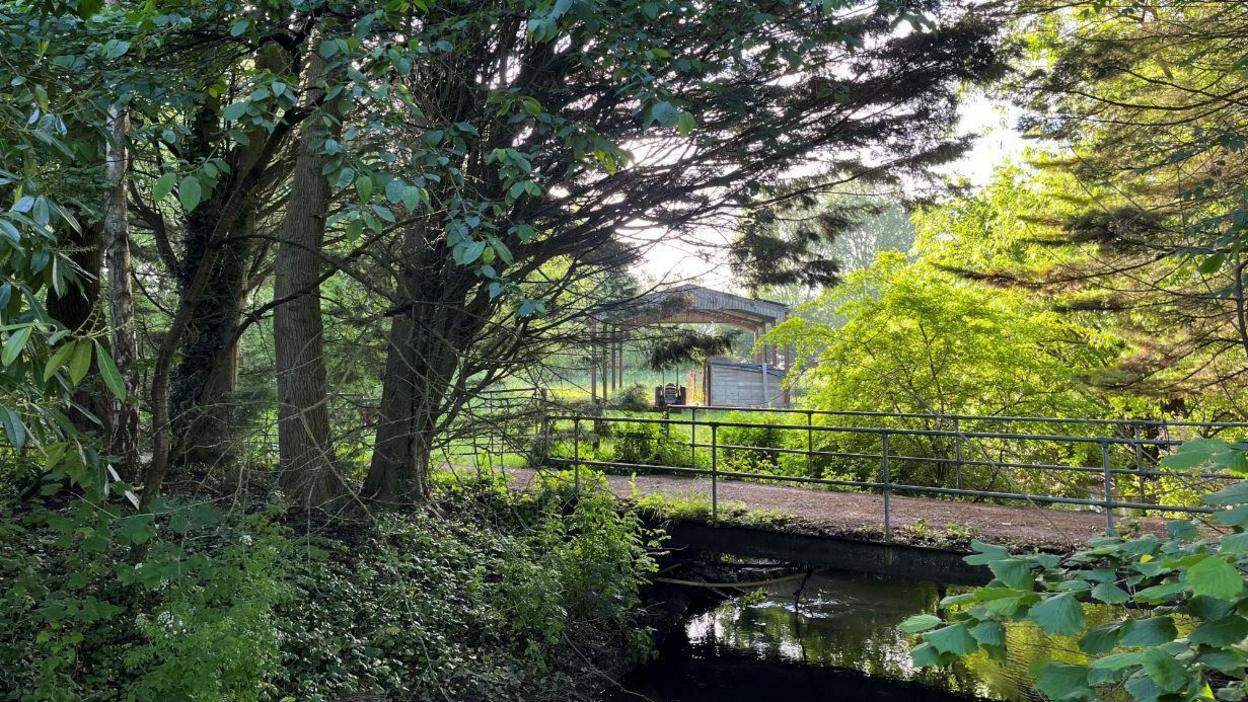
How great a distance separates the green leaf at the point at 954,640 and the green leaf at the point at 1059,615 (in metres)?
0.12

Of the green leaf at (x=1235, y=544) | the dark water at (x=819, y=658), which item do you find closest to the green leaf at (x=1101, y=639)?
the green leaf at (x=1235, y=544)

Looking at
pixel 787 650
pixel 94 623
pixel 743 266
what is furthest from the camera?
pixel 787 650

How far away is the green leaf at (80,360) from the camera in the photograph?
176 centimetres

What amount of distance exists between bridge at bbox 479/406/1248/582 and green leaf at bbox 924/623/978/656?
133 inches

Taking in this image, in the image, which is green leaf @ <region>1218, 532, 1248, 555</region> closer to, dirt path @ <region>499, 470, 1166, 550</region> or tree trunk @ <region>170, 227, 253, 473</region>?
dirt path @ <region>499, 470, 1166, 550</region>

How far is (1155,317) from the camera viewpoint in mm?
9898

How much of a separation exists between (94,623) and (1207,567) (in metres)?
5.74

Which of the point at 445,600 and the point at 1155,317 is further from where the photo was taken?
the point at 1155,317

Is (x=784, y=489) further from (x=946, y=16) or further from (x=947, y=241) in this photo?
(x=947, y=241)

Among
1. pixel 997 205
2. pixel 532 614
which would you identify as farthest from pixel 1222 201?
pixel 997 205

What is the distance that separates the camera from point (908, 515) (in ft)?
29.5

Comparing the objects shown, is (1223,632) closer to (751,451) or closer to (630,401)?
(630,401)

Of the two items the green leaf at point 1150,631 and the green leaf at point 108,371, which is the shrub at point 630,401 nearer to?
the green leaf at point 108,371

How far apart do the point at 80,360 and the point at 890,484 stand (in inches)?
289
